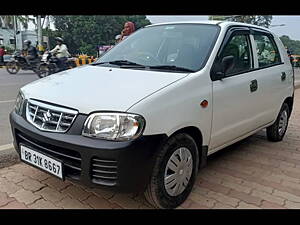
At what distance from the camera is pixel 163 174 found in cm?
216

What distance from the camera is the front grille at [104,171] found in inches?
75.7

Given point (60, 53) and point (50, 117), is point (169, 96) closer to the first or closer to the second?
point (50, 117)

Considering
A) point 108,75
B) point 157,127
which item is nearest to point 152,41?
point 108,75

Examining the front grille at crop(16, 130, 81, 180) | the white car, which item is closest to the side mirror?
the white car

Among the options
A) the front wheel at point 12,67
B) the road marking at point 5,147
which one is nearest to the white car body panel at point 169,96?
the road marking at point 5,147

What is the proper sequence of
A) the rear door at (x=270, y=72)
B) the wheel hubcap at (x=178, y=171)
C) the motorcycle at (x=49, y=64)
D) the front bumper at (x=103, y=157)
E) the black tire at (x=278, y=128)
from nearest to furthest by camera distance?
the front bumper at (x=103, y=157), the wheel hubcap at (x=178, y=171), the rear door at (x=270, y=72), the black tire at (x=278, y=128), the motorcycle at (x=49, y=64)

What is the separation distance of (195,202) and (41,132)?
143 centimetres

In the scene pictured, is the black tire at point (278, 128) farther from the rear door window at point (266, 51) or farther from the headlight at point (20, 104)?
the headlight at point (20, 104)

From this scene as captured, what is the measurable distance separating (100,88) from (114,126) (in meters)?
0.43

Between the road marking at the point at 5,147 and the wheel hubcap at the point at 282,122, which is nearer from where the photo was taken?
the road marking at the point at 5,147

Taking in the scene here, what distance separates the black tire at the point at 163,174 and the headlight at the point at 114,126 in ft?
0.95

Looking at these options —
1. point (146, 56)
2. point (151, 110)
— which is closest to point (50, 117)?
point (151, 110)

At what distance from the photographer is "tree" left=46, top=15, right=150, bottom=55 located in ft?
133

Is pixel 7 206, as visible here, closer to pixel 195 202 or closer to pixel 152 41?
pixel 195 202
